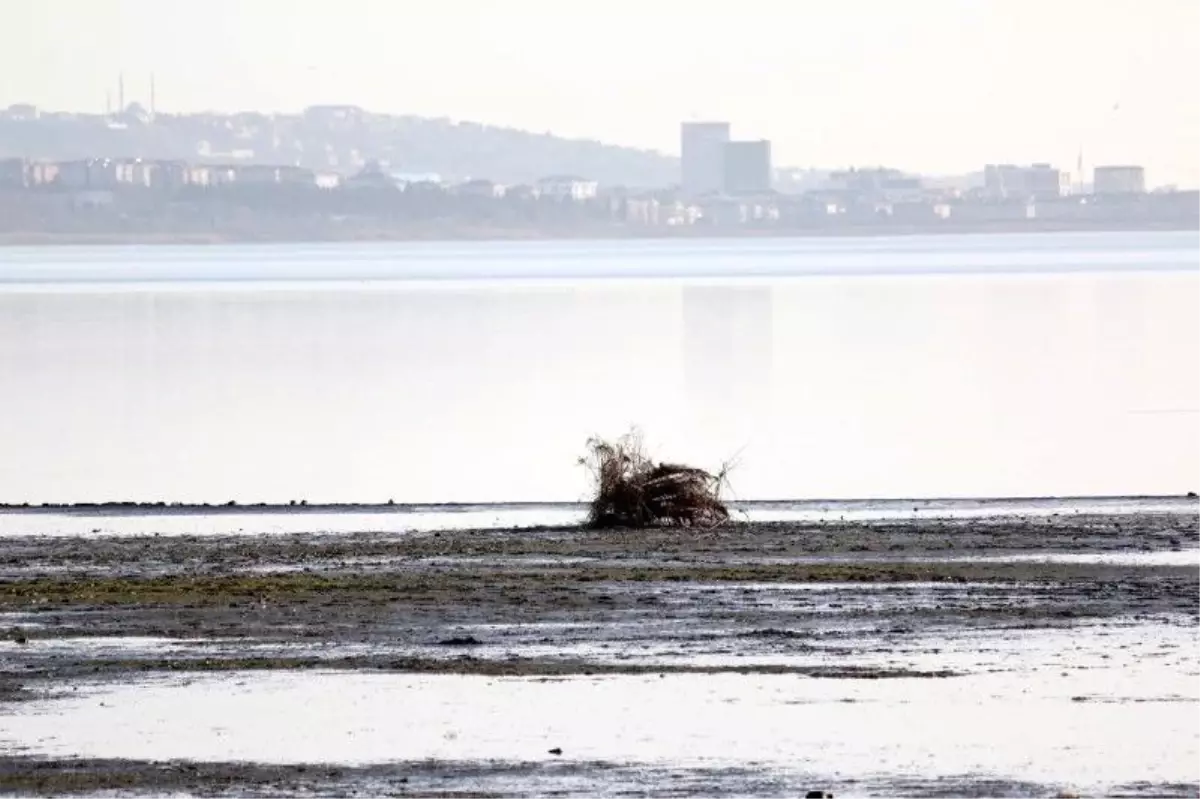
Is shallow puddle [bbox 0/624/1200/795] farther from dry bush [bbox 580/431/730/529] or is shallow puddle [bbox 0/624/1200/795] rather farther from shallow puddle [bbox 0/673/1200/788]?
dry bush [bbox 580/431/730/529]

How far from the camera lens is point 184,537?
24.9 meters

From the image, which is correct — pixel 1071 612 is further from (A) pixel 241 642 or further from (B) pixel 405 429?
(B) pixel 405 429

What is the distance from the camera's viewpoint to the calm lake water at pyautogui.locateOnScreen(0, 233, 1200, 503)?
35062 mm

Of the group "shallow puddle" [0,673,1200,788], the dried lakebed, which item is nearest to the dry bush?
the dried lakebed

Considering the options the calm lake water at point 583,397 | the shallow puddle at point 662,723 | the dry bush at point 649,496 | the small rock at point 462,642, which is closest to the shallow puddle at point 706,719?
the shallow puddle at point 662,723

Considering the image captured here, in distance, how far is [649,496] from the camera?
25766 millimetres

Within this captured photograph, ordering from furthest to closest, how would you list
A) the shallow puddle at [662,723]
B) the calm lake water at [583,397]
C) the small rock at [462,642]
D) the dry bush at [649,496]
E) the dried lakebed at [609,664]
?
the calm lake water at [583,397], the dry bush at [649,496], the small rock at [462,642], the shallow puddle at [662,723], the dried lakebed at [609,664]

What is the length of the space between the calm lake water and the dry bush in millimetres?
5673

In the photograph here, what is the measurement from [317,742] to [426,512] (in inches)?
555

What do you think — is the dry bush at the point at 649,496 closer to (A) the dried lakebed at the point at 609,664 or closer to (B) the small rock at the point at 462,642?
(A) the dried lakebed at the point at 609,664

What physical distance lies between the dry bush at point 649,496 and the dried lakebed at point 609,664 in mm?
1326

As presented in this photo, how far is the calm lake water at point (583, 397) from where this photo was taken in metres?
35.1

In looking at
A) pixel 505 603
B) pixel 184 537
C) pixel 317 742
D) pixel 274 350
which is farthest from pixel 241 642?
pixel 274 350

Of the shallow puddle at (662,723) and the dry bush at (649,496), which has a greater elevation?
the shallow puddle at (662,723)
